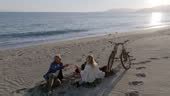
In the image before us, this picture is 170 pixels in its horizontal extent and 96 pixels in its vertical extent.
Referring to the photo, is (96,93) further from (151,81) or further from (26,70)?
(26,70)

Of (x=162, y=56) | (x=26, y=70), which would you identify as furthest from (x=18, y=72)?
(x=162, y=56)

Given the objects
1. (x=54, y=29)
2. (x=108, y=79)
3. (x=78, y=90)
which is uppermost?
(x=54, y=29)

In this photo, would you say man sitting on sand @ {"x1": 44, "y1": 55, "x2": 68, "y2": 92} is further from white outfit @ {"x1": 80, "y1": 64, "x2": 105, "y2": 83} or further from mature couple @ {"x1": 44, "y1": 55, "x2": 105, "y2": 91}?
white outfit @ {"x1": 80, "y1": 64, "x2": 105, "y2": 83}

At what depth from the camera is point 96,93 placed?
345 inches

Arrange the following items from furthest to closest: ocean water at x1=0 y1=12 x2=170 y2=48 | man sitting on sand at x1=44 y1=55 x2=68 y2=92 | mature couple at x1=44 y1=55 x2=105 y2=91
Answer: ocean water at x1=0 y1=12 x2=170 y2=48 < mature couple at x1=44 y1=55 x2=105 y2=91 < man sitting on sand at x1=44 y1=55 x2=68 y2=92

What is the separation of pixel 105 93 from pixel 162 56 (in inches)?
232

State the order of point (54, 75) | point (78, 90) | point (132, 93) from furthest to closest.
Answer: point (54, 75)
point (78, 90)
point (132, 93)

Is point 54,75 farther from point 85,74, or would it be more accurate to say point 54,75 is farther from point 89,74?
point 89,74

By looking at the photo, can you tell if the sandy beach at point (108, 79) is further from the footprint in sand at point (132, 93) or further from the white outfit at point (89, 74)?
the white outfit at point (89, 74)

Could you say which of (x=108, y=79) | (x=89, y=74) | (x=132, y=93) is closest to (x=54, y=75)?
(x=89, y=74)

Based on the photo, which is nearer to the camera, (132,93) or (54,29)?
(132,93)

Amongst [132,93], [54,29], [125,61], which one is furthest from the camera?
[54,29]

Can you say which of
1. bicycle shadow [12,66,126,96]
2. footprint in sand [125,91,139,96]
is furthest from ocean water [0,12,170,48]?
footprint in sand [125,91,139,96]

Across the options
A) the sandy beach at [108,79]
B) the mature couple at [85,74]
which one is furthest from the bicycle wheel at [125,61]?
the mature couple at [85,74]
